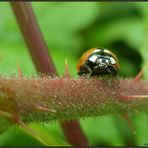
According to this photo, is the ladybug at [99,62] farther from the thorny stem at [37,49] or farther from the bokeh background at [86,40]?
the bokeh background at [86,40]

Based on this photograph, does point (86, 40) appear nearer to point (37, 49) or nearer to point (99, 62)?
point (37, 49)

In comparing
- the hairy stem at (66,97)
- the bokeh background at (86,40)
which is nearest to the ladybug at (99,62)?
the hairy stem at (66,97)

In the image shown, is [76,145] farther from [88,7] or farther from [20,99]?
[88,7]

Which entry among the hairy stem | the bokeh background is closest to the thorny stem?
the hairy stem

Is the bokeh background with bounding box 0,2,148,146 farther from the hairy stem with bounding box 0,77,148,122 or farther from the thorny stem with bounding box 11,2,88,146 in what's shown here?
the hairy stem with bounding box 0,77,148,122

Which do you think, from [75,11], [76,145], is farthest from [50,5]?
[76,145]

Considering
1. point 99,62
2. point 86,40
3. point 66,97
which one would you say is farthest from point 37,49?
point 86,40
